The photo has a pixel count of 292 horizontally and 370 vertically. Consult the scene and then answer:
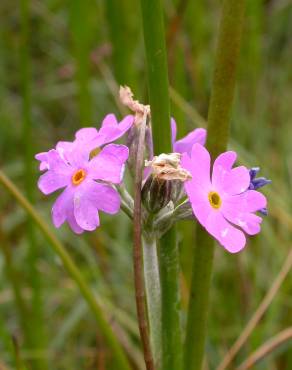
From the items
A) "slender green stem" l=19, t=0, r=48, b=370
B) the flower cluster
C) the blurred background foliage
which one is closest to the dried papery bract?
the flower cluster

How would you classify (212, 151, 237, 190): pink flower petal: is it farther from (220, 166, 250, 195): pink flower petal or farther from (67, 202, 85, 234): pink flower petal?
(67, 202, 85, 234): pink flower petal

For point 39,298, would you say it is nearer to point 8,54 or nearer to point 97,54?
point 97,54

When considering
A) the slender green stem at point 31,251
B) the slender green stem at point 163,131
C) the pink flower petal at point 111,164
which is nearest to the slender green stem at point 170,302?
the slender green stem at point 163,131

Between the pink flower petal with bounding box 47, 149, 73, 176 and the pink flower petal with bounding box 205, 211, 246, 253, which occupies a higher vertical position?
the pink flower petal with bounding box 47, 149, 73, 176

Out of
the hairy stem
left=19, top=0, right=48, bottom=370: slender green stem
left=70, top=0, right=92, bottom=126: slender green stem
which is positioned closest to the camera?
the hairy stem

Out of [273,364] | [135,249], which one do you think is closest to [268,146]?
[273,364]

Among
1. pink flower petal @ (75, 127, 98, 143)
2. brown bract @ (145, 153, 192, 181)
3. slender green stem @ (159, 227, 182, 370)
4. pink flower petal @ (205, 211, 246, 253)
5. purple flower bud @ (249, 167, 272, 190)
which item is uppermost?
pink flower petal @ (75, 127, 98, 143)

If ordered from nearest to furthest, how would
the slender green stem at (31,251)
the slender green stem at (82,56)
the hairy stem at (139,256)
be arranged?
1. the hairy stem at (139,256)
2. the slender green stem at (31,251)
3. the slender green stem at (82,56)

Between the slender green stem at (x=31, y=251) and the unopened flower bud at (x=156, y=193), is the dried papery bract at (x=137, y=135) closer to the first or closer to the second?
the unopened flower bud at (x=156, y=193)
